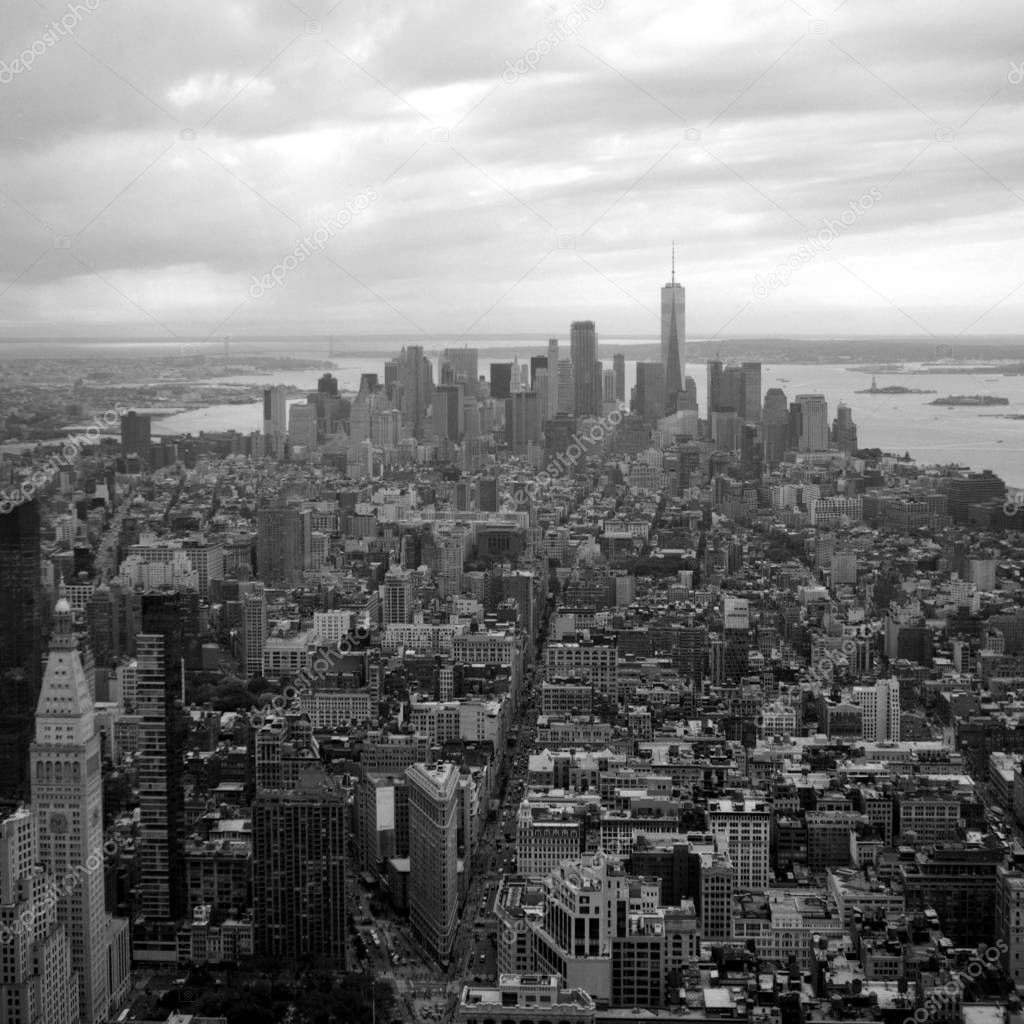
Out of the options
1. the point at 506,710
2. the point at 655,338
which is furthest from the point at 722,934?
the point at 655,338

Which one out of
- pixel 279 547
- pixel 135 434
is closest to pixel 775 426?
pixel 279 547

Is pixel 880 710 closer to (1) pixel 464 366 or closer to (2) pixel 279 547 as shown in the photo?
(2) pixel 279 547

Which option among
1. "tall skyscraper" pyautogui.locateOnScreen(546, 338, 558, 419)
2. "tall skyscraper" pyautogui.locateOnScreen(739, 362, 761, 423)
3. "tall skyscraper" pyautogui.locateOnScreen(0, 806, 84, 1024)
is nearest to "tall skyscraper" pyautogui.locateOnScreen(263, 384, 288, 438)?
"tall skyscraper" pyautogui.locateOnScreen(0, 806, 84, 1024)

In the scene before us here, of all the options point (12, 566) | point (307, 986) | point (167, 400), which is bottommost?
point (307, 986)

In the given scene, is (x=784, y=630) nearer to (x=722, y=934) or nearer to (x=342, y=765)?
(x=342, y=765)

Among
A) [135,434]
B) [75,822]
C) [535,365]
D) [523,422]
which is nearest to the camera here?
[75,822]

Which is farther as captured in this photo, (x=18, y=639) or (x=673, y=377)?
(x=673, y=377)
